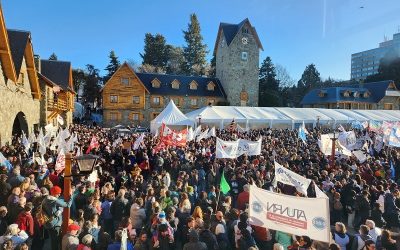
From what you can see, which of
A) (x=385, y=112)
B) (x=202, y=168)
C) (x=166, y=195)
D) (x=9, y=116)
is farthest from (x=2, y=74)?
(x=385, y=112)

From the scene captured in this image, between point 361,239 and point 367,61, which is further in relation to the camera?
point 367,61

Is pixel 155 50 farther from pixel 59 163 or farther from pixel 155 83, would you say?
pixel 59 163

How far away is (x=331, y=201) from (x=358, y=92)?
52.3 m

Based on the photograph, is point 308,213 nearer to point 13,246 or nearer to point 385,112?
point 13,246

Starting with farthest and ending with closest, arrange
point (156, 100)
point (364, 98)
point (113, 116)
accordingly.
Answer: point (364, 98), point (156, 100), point (113, 116)

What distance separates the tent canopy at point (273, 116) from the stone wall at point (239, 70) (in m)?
8.76

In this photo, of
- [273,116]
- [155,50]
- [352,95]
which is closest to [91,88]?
[155,50]

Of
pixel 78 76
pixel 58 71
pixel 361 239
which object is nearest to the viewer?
pixel 361 239

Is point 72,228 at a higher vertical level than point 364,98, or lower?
lower

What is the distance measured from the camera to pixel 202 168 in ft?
43.9

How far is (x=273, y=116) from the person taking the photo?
37.2m

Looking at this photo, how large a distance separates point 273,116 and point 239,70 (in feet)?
41.7

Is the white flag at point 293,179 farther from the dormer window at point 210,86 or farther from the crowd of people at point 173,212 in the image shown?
the dormer window at point 210,86

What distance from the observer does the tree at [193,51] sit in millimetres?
69312
